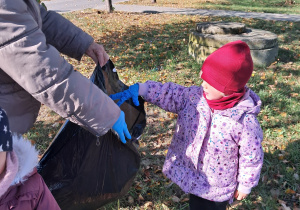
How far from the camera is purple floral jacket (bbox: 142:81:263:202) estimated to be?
1788mm

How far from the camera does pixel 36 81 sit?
1.32 m

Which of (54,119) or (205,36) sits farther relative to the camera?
(205,36)

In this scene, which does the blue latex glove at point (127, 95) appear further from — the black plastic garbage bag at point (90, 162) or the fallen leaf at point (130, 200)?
the fallen leaf at point (130, 200)

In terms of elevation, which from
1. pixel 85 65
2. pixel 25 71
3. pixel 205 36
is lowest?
pixel 85 65

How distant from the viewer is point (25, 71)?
129 cm

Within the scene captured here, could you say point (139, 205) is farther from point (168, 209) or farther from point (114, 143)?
point (114, 143)

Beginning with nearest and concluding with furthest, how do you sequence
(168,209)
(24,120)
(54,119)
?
(24,120)
(168,209)
(54,119)

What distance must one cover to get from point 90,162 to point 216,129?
32.8 inches

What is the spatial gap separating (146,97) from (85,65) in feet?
15.0

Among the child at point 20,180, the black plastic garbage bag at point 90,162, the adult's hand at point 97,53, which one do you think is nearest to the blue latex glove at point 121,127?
the black plastic garbage bag at point 90,162

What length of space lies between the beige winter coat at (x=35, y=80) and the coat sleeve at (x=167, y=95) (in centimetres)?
47

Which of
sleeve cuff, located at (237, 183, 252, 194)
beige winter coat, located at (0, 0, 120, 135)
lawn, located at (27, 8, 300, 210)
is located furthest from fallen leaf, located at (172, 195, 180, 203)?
beige winter coat, located at (0, 0, 120, 135)

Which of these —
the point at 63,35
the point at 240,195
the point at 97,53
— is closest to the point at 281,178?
the point at 240,195

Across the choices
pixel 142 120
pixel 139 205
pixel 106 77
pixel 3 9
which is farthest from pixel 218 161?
pixel 3 9
